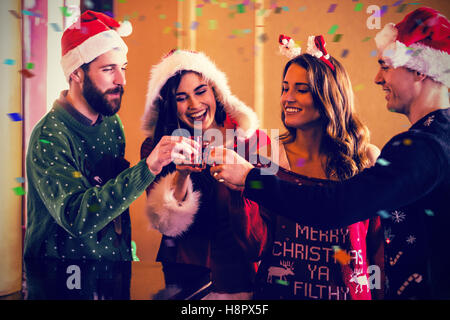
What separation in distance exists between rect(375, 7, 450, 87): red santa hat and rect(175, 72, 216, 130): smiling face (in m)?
0.73

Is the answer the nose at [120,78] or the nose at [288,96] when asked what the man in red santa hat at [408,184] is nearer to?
the nose at [288,96]

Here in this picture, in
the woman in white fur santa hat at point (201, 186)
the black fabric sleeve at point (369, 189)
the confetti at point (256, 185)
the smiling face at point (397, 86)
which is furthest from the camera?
the woman in white fur santa hat at point (201, 186)

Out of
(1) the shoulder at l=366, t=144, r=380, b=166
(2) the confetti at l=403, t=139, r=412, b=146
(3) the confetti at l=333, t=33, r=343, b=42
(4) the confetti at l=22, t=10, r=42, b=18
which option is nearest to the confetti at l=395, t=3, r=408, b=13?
(3) the confetti at l=333, t=33, r=343, b=42

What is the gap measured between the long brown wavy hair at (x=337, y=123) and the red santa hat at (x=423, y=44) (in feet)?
0.72

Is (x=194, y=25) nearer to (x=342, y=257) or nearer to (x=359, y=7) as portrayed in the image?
(x=359, y=7)

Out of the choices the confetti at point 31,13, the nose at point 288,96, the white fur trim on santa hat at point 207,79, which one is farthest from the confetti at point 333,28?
the confetti at point 31,13

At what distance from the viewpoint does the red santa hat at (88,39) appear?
168cm

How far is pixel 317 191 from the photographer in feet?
4.25

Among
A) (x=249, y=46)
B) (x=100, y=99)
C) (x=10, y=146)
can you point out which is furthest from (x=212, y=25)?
(x=10, y=146)

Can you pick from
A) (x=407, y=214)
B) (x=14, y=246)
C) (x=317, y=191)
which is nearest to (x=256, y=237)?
(x=317, y=191)

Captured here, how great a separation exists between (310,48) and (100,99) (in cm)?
92

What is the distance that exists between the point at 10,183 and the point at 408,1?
1.90m

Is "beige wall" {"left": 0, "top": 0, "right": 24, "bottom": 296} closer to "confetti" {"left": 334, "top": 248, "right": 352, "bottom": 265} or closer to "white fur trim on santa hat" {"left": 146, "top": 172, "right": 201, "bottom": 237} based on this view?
"white fur trim on santa hat" {"left": 146, "top": 172, "right": 201, "bottom": 237}

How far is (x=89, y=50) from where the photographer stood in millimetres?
1677
